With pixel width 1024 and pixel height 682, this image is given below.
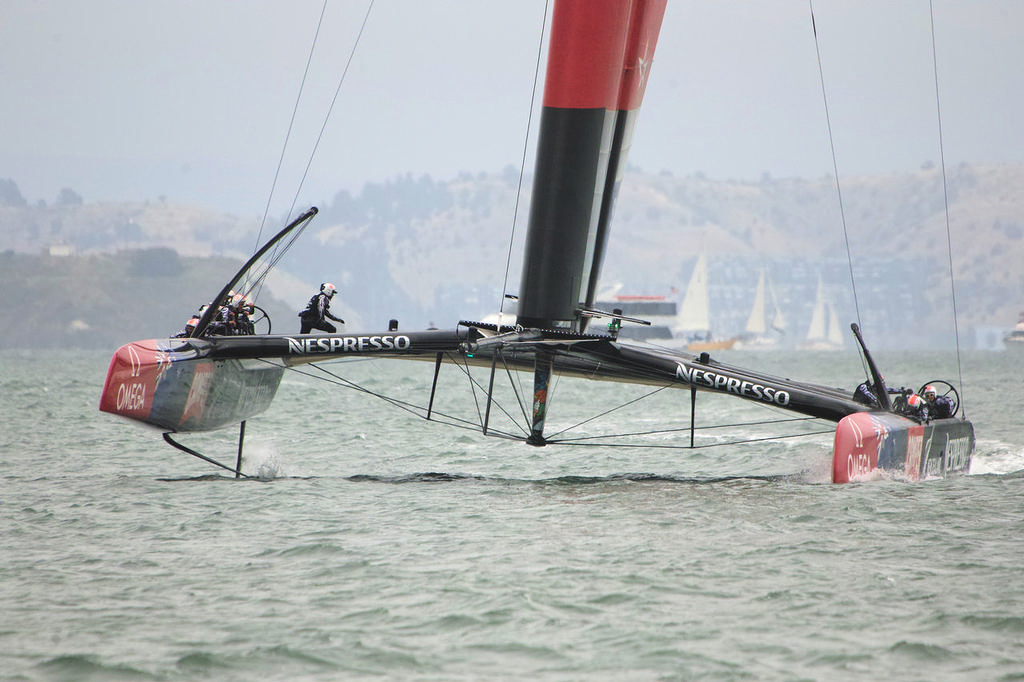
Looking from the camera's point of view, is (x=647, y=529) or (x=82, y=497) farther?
(x=82, y=497)

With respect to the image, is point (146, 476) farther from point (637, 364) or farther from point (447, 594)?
point (447, 594)

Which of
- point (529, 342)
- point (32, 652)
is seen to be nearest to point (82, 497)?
point (529, 342)

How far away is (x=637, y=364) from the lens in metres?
8.55

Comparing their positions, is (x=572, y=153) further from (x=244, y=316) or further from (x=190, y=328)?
(x=190, y=328)

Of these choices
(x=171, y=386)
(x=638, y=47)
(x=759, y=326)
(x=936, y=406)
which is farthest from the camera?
(x=759, y=326)

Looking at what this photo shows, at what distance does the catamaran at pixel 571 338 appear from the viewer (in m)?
8.23

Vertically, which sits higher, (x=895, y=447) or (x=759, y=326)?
(x=759, y=326)

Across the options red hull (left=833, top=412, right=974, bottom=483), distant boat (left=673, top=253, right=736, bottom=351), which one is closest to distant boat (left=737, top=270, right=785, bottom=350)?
distant boat (left=673, top=253, right=736, bottom=351)

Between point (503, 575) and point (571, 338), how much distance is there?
310 cm

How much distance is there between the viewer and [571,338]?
331 inches

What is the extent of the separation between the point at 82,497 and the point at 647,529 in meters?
4.13

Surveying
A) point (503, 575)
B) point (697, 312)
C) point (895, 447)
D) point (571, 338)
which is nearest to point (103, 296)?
point (697, 312)

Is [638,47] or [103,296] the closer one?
[638,47]

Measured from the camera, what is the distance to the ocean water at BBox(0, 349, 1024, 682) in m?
4.27
